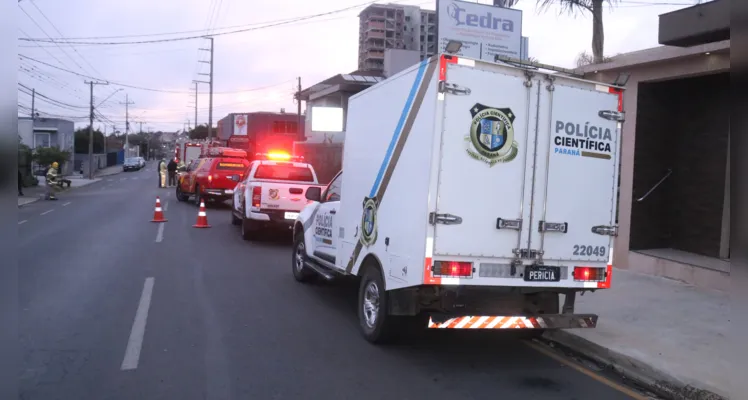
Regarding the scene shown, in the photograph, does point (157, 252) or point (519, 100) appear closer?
point (519, 100)

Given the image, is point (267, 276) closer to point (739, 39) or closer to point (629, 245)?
point (629, 245)

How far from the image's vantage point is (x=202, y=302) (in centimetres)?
860

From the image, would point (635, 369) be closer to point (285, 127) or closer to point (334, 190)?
point (334, 190)

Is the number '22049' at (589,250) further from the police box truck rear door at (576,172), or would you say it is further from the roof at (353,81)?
the roof at (353,81)

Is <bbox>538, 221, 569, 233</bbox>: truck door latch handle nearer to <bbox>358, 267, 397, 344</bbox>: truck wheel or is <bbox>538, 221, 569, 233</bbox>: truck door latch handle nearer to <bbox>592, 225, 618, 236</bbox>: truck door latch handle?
<bbox>592, 225, 618, 236</bbox>: truck door latch handle

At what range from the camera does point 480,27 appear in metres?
18.4

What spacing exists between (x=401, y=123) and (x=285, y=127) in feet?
145

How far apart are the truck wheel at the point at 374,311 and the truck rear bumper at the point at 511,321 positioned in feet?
2.36

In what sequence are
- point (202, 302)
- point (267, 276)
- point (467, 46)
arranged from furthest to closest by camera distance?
point (467, 46)
point (267, 276)
point (202, 302)

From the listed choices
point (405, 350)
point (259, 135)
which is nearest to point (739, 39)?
point (405, 350)

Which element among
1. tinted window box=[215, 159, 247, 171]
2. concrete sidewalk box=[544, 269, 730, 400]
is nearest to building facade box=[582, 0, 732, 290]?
concrete sidewalk box=[544, 269, 730, 400]

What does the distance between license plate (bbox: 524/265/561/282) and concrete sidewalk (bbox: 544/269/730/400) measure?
45.7 inches

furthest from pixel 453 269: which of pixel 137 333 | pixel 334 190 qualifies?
→ pixel 334 190

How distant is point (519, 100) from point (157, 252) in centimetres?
929
